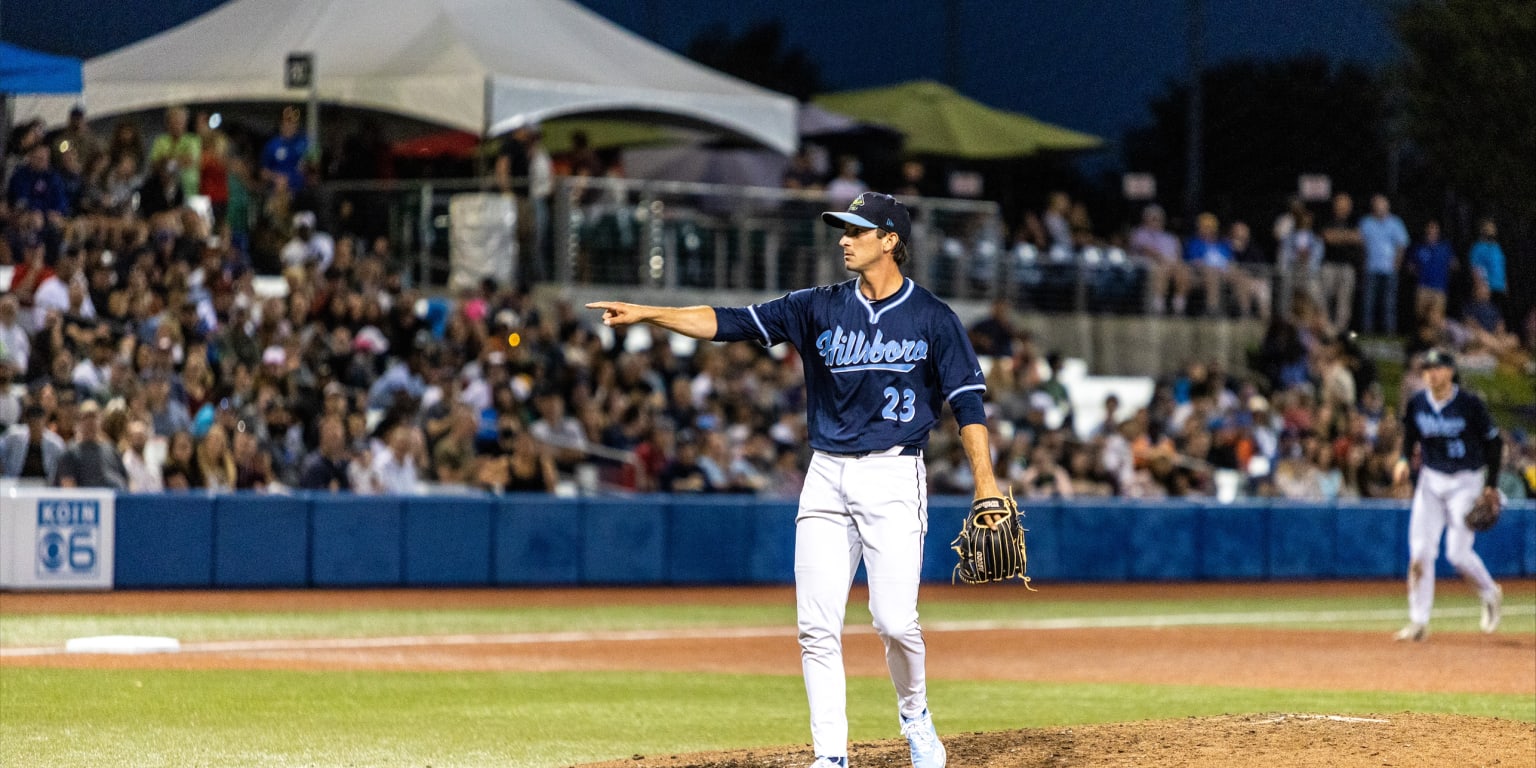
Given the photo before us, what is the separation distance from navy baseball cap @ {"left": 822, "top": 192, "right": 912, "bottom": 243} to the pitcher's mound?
6.57 ft

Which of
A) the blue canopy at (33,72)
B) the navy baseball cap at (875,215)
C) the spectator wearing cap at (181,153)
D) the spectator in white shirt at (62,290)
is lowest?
the navy baseball cap at (875,215)

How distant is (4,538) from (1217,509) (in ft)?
39.9

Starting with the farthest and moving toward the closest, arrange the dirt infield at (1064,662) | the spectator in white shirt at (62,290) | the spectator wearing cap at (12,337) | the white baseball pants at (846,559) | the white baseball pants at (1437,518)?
A: the spectator in white shirt at (62,290) → the spectator wearing cap at (12,337) → the white baseball pants at (1437,518) → the dirt infield at (1064,662) → the white baseball pants at (846,559)

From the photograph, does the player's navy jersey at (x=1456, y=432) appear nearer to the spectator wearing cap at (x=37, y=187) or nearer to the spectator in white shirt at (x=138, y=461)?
the spectator in white shirt at (x=138, y=461)

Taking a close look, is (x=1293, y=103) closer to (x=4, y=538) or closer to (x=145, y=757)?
(x=4, y=538)

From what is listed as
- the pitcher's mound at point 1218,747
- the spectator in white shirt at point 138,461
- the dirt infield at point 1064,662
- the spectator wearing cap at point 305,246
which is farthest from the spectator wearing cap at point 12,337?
the pitcher's mound at point 1218,747

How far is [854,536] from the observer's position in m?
6.50

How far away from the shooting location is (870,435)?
21.1 ft

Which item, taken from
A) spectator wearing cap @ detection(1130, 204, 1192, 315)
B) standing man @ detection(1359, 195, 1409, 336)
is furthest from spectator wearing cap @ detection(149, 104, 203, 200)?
standing man @ detection(1359, 195, 1409, 336)

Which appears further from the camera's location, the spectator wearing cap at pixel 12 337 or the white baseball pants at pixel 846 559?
the spectator wearing cap at pixel 12 337

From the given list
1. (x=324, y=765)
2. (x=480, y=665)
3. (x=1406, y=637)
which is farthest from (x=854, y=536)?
(x=1406, y=637)

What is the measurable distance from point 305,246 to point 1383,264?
13985 mm

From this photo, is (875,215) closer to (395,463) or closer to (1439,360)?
(1439,360)

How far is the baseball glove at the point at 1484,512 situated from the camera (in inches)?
513
